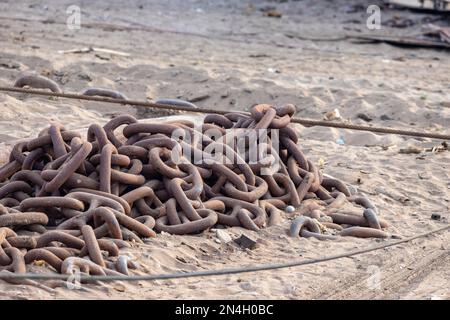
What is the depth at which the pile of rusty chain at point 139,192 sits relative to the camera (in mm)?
5543

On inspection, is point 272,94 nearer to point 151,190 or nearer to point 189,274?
point 151,190

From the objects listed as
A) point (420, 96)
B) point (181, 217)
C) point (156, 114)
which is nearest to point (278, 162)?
point (181, 217)

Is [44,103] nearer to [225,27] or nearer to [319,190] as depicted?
[319,190]

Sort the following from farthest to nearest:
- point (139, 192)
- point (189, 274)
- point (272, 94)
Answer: point (272, 94) < point (139, 192) < point (189, 274)

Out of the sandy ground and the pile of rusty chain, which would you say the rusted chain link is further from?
the sandy ground

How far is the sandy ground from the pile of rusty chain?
6.2 inches

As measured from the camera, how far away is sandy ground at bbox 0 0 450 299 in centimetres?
559

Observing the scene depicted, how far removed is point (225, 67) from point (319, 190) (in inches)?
241

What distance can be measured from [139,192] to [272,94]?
532 centimetres

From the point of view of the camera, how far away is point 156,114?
1023 cm

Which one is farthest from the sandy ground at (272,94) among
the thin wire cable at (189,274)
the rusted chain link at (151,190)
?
the rusted chain link at (151,190)

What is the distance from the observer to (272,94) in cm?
1125

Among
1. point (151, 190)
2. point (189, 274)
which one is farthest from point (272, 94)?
point (189, 274)

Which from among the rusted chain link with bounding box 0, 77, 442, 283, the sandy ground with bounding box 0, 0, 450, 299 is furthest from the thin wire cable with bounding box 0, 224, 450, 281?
the rusted chain link with bounding box 0, 77, 442, 283
